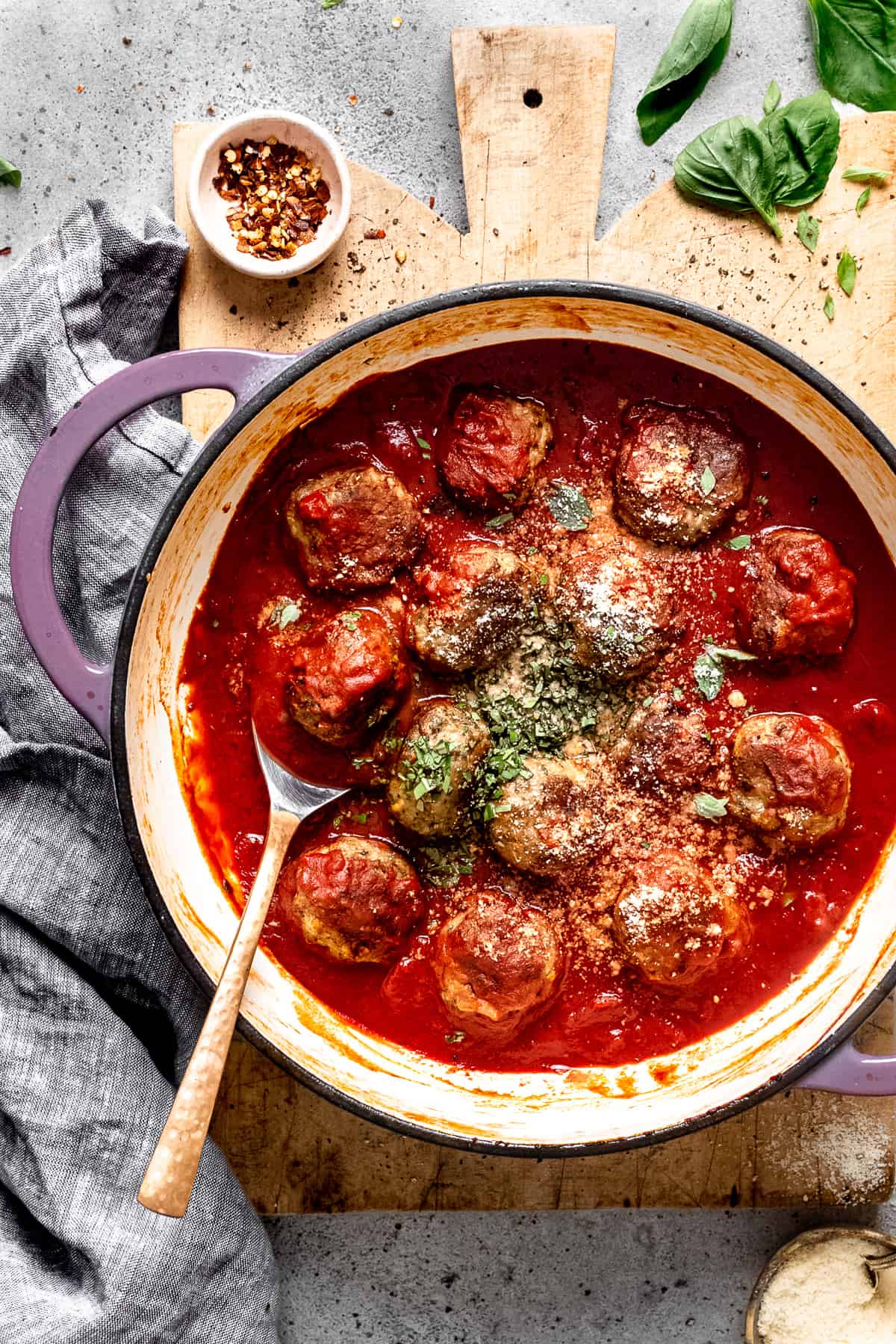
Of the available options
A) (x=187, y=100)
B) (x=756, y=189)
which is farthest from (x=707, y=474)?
(x=187, y=100)

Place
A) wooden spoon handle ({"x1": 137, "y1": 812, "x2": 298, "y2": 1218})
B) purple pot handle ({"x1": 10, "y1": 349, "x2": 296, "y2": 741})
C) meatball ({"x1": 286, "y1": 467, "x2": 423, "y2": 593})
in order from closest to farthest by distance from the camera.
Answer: wooden spoon handle ({"x1": 137, "y1": 812, "x2": 298, "y2": 1218})
purple pot handle ({"x1": 10, "y1": 349, "x2": 296, "y2": 741})
meatball ({"x1": 286, "y1": 467, "x2": 423, "y2": 593})

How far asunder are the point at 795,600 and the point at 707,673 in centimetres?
32

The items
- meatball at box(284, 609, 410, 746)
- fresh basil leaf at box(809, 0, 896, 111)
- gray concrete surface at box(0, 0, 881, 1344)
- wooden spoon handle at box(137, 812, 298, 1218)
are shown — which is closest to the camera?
wooden spoon handle at box(137, 812, 298, 1218)

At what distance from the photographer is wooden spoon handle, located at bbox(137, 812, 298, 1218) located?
267 cm

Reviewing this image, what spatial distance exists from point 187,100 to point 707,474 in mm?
2075

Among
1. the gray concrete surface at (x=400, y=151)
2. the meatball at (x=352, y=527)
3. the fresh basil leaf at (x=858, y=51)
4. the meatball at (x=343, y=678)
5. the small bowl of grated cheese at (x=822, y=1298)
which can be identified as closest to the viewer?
the meatball at (x=343, y=678)

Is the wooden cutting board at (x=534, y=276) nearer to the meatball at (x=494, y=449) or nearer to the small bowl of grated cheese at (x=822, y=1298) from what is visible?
the small bowl of grated cheese at (x=822, y=1298)

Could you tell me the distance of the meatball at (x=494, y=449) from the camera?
318 cm

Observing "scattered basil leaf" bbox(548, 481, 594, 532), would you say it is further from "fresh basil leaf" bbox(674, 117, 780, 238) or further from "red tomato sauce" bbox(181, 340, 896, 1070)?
"fresh basil leaf" bbox(674, 117, 780, 238)

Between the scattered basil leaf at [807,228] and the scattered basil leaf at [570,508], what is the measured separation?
990 millimetres

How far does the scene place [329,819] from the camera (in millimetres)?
3326

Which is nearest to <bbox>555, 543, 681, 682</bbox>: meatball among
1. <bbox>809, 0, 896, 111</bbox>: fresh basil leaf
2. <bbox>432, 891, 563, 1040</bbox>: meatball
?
<bbox>432, 891, 563, 1040</bbox>: meatball

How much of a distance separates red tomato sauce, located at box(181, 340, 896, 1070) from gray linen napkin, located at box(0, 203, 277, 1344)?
321mm

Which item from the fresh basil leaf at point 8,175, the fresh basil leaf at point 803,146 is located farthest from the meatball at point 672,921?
the fresh basil leaf at point 8,175
